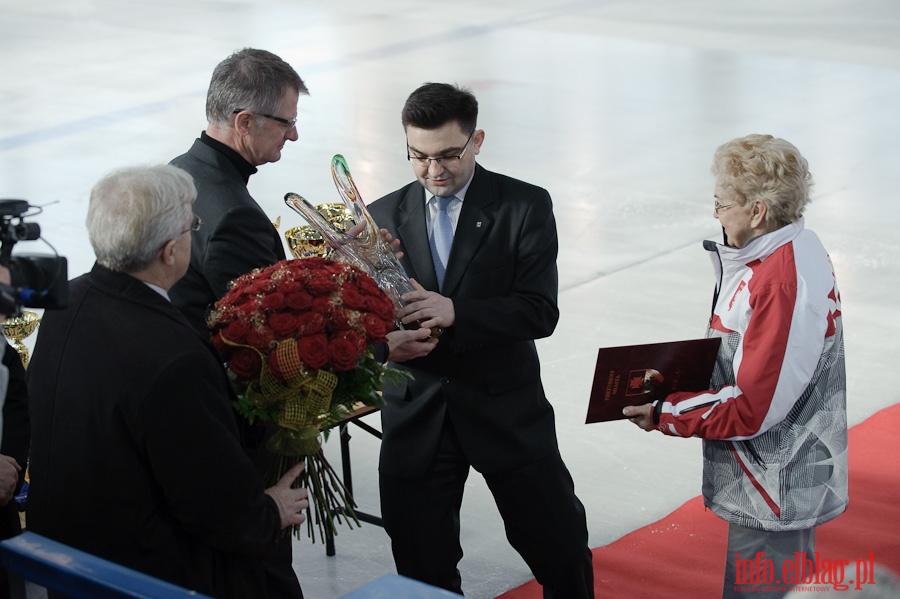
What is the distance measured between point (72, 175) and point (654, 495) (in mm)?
6238

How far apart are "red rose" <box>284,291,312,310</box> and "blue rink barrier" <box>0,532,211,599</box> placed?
0.76m

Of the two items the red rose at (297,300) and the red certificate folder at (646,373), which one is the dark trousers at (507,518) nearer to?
the red certificate folder at (646,373)

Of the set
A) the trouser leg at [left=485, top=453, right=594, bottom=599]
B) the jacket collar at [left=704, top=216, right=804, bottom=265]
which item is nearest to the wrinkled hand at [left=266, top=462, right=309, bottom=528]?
the trouser leg at [left=485, top=453, right=594, bottom=599]

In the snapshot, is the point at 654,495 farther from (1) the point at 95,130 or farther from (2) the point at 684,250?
(1) the point at 95,130

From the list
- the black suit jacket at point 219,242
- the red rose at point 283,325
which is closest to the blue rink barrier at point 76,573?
the red rose at point 283,325

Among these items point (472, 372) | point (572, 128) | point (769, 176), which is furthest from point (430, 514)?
point (572, 128)

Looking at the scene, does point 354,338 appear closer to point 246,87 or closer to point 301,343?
point 301,343

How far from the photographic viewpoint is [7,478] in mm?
3160

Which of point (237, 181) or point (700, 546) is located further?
point (700, 546)

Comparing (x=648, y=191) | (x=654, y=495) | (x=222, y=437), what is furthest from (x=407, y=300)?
(x=648, y=191)

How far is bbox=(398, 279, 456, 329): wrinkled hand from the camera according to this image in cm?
330

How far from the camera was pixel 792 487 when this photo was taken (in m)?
3.18

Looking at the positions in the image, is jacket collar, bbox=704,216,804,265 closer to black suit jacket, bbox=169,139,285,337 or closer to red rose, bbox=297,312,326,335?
red rose, bbox=297,312,326,335

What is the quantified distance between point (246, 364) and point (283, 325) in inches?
5.1
